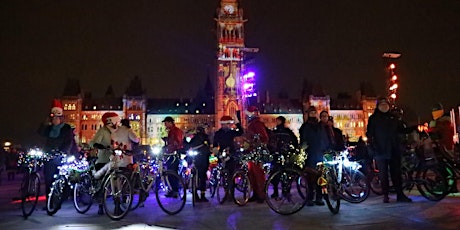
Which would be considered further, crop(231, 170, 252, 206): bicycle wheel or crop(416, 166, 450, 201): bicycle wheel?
crop(231, 170, 252, 206): bicycle wheel

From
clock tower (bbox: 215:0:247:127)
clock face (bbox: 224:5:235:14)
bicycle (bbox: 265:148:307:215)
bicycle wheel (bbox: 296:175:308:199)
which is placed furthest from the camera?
clock face (bbox: 224:5:235:14)

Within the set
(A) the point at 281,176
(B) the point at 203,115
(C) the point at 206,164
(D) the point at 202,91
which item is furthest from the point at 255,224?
(D) the point at 202,91

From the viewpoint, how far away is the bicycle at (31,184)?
8570 mm

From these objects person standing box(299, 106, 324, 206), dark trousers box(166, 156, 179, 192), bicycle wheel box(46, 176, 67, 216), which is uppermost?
person standing box(299, 106, 324, 206)

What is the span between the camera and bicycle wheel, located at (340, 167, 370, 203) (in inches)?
353

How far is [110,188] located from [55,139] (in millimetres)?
2540

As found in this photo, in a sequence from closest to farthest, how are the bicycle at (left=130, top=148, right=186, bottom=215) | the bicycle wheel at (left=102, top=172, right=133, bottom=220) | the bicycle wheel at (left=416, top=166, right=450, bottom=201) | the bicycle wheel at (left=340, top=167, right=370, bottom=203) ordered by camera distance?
the bicycle wheel at (left=102, top=172, right=133, bottom=220)
the bicycle at (left=130, top=148, right=186, bottom=215)
the bicycle wheel at (left=340, top=167, right=370, bottom=203)
the bicycle wheel at (left=416, top=166, right=450, bottom=201)

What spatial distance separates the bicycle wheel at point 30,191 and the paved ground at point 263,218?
23cm

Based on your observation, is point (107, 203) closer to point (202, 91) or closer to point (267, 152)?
point (267, 152)

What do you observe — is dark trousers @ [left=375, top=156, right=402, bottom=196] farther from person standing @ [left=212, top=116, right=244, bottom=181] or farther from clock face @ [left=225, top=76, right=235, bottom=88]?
clock face @ [left=225, top=76, right=235, bottom=88]

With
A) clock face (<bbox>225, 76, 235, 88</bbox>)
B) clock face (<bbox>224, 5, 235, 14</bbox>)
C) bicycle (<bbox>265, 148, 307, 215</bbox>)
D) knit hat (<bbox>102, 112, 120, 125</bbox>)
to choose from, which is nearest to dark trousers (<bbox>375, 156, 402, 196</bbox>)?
bicycle (<bbox>265, 148, 307, 215</bbox>)

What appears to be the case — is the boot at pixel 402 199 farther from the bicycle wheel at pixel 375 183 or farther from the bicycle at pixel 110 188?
the bicycle at pixel 110 188

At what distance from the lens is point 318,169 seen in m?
8.23

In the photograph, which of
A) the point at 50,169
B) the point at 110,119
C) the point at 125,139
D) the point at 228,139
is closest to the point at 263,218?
the point at 125,139
